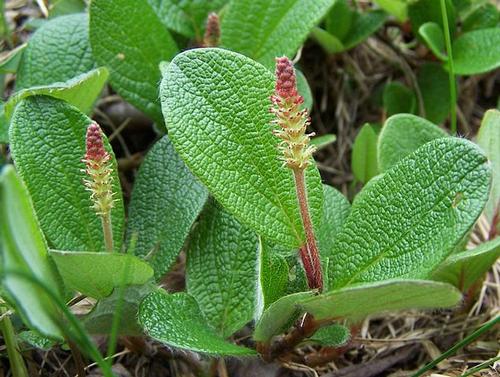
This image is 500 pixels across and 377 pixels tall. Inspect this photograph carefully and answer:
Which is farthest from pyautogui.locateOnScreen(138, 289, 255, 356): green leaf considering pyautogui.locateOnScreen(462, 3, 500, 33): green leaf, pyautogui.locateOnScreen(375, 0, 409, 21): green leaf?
pyautogui.locateOnScreen(462, 3, 500, 33): green leaf

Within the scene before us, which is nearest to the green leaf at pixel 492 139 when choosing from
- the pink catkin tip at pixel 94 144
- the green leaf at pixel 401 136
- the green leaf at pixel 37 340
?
the green leaf at pixel 401 136

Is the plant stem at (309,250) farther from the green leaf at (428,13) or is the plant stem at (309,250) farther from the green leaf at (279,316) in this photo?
the green leaf at (428,13)

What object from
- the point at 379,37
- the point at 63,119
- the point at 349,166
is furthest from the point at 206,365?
the point at 379,37

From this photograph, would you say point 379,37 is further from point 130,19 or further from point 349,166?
point 130,19

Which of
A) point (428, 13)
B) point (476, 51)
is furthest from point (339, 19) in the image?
point (476, 51)

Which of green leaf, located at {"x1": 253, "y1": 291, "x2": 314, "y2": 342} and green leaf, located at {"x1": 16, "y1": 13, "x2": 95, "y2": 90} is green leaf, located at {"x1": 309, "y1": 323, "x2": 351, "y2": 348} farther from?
green leaf, located at {"x1": 16, "y1": 13, "x2": 95, "y2": 90}

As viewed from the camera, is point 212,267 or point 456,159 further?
point 212,267

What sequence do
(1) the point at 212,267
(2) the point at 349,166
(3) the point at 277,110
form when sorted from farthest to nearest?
(2) the point at 349,166 → (1) the point at 212,267 → (3) the point at 277,110

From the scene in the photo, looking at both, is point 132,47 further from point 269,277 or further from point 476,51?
point 476,51
